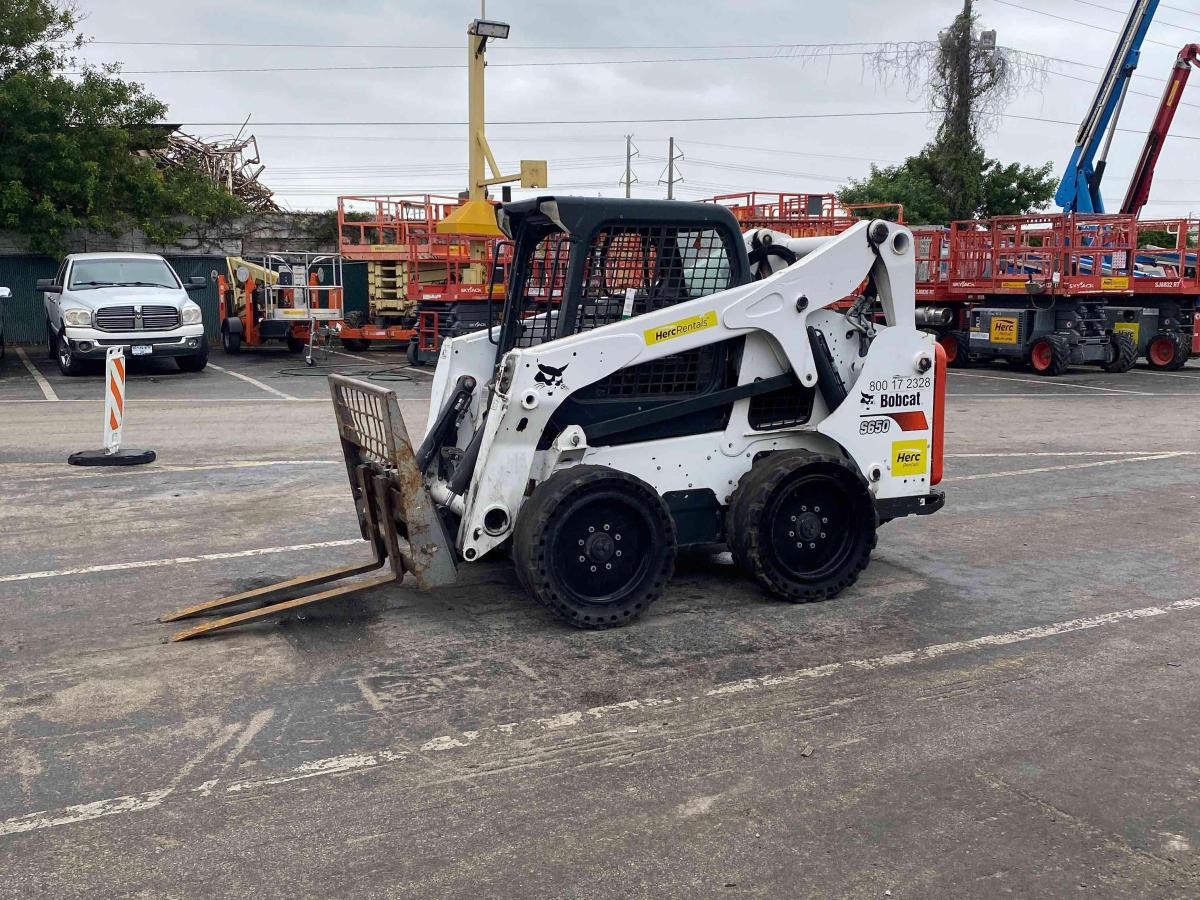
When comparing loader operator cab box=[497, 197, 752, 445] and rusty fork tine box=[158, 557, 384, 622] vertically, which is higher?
loader operator cab box=[497, 197, 752, 445]

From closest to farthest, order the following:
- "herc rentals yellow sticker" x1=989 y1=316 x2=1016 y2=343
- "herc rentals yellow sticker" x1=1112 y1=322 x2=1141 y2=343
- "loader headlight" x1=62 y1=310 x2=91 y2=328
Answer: "loader headlight" x1=62 y1=310 x2=91 y2=328 → "herc rentals yellow sticker" x1=989 y1=316 x2=1016 y2=343 → "herc rentals yellow sticker" x1=1112 y1=322 x2=1141 y2=343

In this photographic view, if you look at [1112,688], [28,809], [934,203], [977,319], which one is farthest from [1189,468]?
[934,203]

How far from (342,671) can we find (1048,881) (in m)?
3.07

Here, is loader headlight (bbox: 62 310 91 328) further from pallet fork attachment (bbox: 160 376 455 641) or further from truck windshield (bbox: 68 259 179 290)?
pallet fork attachment (bbox: 160 376 455 641)

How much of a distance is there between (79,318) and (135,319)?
2.68ft

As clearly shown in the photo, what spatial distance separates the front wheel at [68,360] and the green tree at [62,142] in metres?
5.49

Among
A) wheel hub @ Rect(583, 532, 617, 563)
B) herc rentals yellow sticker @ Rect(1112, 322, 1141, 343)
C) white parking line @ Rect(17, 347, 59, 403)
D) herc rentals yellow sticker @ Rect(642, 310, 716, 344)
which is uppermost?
herc rentals yellow sticker @ Rect(1112, 322, 1141, 343)

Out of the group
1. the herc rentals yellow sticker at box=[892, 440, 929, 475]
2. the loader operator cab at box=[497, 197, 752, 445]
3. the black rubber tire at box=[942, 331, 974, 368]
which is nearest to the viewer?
the loader operator cab at box=[497, 197, 752, 445]

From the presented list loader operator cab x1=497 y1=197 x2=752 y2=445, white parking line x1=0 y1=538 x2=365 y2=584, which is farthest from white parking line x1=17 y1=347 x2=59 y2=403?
loader operator cab x1=497 y1=197 x2=752 y2=445

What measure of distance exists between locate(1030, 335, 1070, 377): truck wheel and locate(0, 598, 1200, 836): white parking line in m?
15.9

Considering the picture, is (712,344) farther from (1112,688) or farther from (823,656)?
(1112,688)

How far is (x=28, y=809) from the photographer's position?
12.8 ft

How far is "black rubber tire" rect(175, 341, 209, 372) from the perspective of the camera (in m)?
19.3

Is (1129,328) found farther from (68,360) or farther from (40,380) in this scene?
(40,380)
